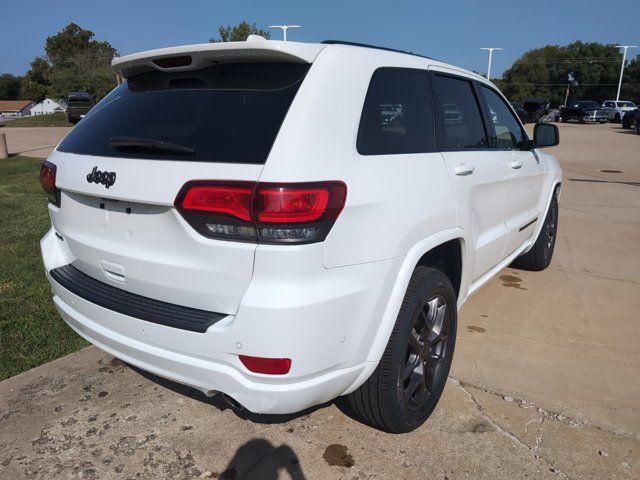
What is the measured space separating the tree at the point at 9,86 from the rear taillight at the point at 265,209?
13123cm

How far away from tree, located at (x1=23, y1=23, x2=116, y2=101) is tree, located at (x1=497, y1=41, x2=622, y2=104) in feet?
174

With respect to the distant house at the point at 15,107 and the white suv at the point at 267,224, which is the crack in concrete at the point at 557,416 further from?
the distant house at the point at 15,107

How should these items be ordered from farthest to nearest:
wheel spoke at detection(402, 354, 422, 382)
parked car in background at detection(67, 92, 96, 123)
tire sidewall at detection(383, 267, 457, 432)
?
parked car in background at detection(67, 92, 96, 123)
wheel spoke at detection(402, 354, 422, 382)
tire sidewall at detection(383, 267, 457, 432)

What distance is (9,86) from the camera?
11188cm

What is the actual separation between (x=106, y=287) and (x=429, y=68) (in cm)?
207

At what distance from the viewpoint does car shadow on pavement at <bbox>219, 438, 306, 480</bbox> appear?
2420 mm

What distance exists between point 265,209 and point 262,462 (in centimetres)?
132

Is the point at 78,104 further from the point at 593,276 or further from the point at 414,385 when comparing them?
the point at 414,385

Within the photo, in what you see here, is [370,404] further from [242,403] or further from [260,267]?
[260,267]

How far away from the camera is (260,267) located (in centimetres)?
190

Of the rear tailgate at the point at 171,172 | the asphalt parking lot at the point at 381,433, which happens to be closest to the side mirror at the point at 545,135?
the asphalt parking lot at the point at 381,433

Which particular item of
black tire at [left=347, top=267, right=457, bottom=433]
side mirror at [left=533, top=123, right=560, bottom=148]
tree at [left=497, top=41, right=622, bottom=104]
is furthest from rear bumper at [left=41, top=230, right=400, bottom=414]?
tree at [left=497, top=41, right=622, bottom=104]

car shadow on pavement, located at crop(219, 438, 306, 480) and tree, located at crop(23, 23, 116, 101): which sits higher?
tree, located at crop(23, 23, 116, 101)

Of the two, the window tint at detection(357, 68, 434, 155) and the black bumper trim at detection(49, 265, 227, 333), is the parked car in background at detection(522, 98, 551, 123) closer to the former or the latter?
the window tint at detection(357, 68, 434, 155)
